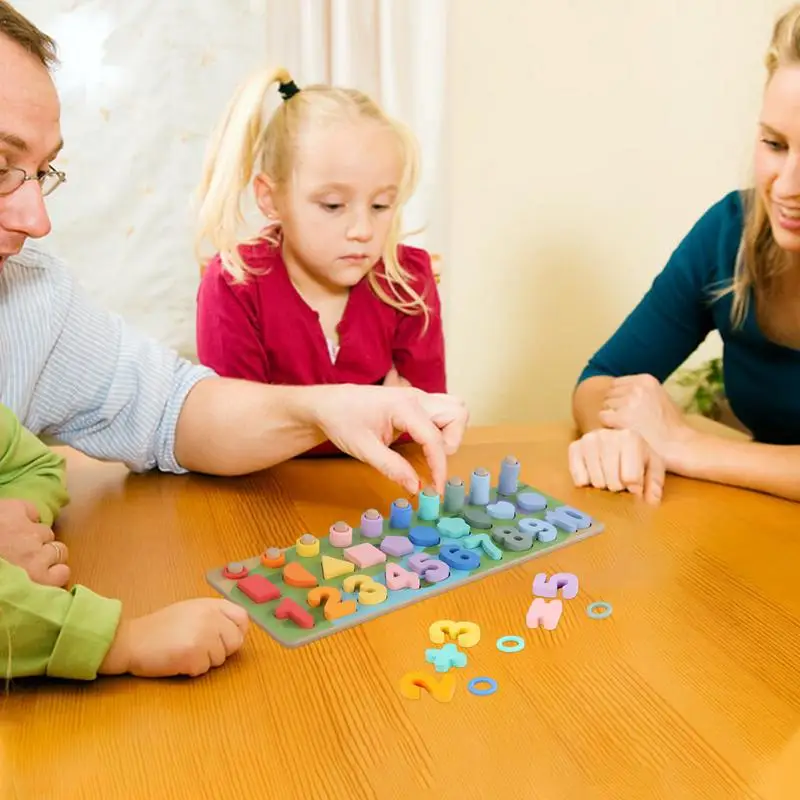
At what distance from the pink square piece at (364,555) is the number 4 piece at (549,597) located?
155mm

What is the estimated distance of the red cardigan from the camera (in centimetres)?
137

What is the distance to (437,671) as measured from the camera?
2.29ft

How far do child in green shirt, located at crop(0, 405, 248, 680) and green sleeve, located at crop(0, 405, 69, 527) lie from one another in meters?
0.27

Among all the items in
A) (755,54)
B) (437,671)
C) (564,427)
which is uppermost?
(755,54)

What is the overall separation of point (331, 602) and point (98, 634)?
21cm

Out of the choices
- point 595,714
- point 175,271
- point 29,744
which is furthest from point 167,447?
point 175,271

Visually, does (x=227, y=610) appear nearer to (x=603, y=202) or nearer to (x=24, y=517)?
(x=24, y=517)

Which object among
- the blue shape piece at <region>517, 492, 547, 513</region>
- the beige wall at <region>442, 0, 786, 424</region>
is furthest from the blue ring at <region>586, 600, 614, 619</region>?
the beige wall at <region>442, 0, 786, 424</region>

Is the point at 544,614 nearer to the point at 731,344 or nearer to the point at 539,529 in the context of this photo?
the point at 539,529

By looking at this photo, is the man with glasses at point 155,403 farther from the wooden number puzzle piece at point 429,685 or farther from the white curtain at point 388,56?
the white curtain at point 388,56

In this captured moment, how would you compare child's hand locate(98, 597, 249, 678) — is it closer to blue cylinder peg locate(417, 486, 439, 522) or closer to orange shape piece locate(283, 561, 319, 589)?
orange shape piece locate(283, 561, 319, 589)

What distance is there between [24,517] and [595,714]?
22.2 inches

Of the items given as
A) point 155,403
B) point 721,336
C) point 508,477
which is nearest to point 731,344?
point 721,336

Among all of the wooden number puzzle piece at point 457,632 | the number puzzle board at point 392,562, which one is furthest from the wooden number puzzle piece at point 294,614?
the wooden number puzzle piece at point 457,632
